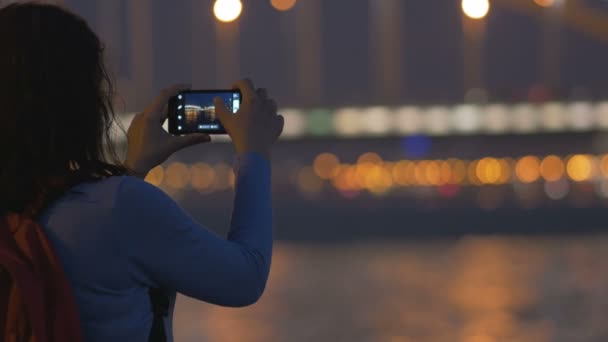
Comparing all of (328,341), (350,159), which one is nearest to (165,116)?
(328,341)

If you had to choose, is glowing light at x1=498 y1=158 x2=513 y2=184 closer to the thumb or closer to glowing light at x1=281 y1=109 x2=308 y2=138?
glowing light at x1=281 y1=109 x2=308 y2=138

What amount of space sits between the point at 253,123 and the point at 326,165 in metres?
72.7

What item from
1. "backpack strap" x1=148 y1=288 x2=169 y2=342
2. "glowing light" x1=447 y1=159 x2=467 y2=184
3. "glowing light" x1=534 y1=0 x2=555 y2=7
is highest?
"backpack strap" x1=148 y1=288 x2=169 y2=342

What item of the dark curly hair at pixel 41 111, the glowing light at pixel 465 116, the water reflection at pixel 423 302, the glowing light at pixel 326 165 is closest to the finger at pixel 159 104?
the dark curly hair at pixel 41 111

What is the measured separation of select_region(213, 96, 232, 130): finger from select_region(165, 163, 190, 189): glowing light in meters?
66.3

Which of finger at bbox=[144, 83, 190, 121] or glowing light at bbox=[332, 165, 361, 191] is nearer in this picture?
finger at bbox=[144, 83, 190, 121]

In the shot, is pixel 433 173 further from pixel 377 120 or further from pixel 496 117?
pixel 377 120

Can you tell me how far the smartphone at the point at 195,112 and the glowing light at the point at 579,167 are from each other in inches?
2299

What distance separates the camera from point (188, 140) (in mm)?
1972

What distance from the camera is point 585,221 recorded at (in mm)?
42688

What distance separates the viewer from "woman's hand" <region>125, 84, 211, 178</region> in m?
1.98

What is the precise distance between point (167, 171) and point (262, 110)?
73578mm

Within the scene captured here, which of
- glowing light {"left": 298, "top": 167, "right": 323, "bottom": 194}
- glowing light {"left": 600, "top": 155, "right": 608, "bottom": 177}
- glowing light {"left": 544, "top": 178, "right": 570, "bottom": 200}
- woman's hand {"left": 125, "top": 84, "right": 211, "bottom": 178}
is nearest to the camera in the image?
woman's hand {"left": 125, "top": 84, "right": 211, "bottom": 178}

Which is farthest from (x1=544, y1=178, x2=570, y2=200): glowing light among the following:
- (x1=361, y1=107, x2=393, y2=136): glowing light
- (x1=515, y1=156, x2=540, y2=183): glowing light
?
(x1=361, y1=107, x2=393, y2=136): glowing light
